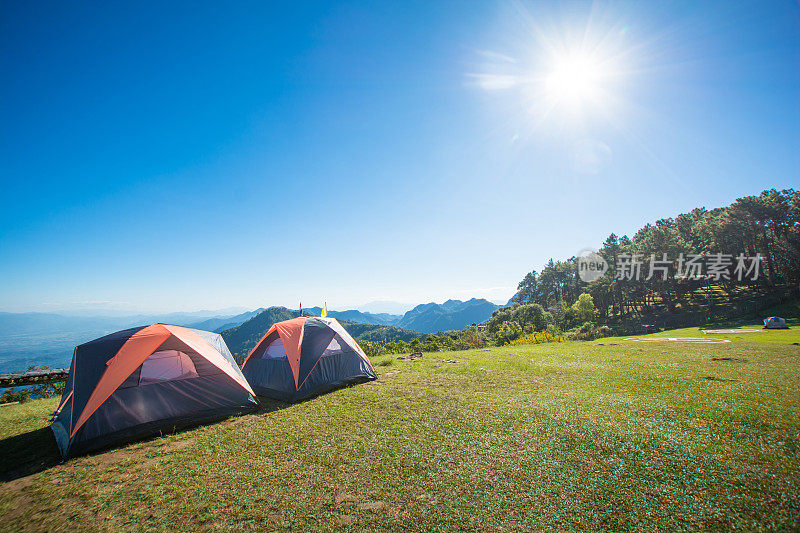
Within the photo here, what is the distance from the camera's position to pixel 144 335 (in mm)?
7684

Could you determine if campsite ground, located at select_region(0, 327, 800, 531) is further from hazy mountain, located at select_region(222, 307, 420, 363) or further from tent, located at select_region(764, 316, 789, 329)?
hazy mountain, located at select_region(222, 307, 420, 363)

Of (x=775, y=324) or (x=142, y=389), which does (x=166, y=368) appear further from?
(x=775, y=324)

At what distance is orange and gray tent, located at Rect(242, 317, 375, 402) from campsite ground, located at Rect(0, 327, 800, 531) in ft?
3.15

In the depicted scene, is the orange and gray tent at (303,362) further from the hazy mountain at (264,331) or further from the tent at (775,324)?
the hazy mountain at (264,331)

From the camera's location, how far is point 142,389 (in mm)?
7012

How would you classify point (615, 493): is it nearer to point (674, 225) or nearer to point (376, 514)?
point (376, 514)

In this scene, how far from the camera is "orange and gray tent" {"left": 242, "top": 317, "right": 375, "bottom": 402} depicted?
9.27 metres

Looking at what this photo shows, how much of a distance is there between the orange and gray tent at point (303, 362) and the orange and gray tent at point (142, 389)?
49.8 inches

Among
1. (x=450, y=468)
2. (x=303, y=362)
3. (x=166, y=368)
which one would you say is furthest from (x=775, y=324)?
(x=166, y=368)

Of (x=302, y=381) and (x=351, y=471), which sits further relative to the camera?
(x=302, y=381)

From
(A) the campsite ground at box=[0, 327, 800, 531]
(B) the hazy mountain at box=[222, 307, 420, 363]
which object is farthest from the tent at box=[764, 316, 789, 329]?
(B) the hazy mountain at box=[222, 307, 420, 363]

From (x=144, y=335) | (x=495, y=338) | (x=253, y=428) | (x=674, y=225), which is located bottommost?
(x=495, y=338)

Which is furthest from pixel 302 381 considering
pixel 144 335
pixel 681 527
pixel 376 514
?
pixel 681 527

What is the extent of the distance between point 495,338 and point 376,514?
28724 millimetres
